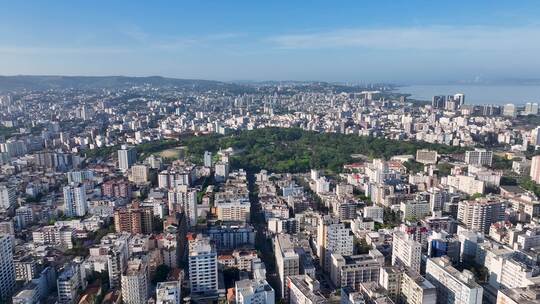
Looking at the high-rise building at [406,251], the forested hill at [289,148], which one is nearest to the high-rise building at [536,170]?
the forested hill at [289,148]

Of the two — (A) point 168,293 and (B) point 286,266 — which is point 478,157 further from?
(A) point 168,293

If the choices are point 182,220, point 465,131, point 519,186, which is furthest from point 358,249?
point 465,131

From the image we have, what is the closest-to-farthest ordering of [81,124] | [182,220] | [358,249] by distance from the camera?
[358,249] < [182,220] < [81,124]

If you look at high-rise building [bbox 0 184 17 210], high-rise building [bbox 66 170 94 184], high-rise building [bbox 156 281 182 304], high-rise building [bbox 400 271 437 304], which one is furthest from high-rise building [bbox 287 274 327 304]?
high-rise building [bbox 66 170 94 184]

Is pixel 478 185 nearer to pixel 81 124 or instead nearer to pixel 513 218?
pixel 513 218

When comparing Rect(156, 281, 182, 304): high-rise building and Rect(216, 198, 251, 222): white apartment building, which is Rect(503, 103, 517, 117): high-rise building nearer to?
Rect(216, 198, 251, 222): white apartment building

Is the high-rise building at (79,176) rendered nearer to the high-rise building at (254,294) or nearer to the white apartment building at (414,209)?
the high-rise building at (254,294)
